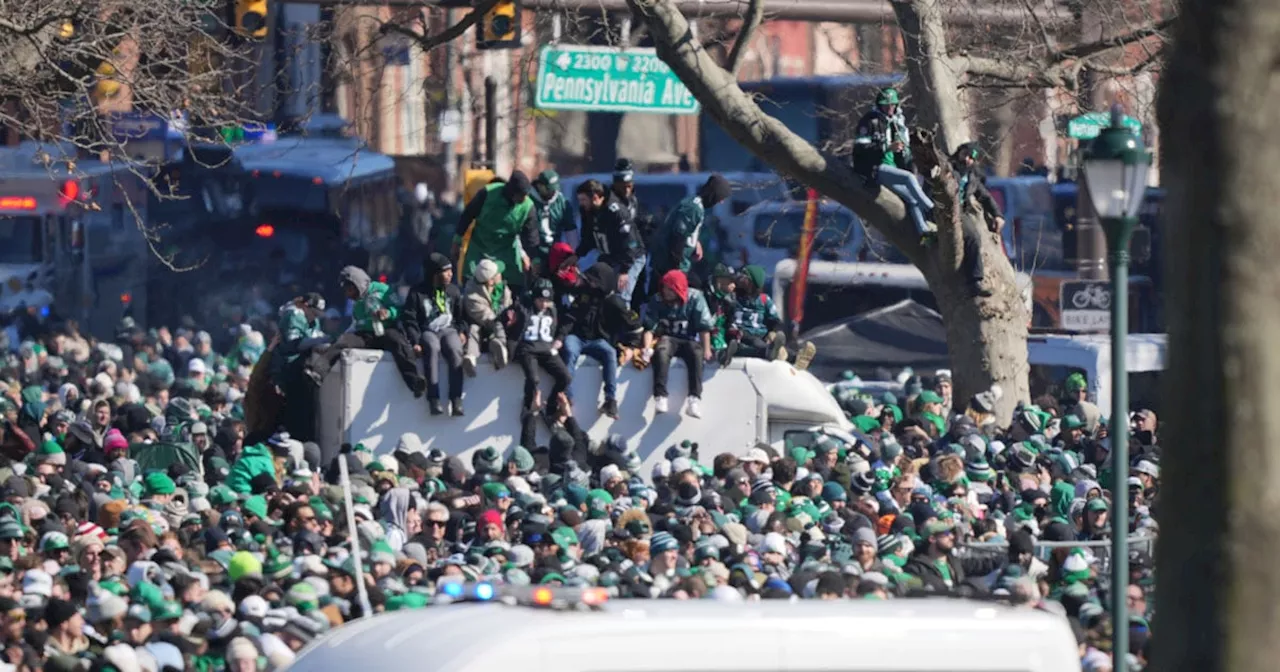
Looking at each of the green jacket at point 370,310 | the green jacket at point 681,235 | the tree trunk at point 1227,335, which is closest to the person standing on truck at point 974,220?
the green jacket at point 681,235

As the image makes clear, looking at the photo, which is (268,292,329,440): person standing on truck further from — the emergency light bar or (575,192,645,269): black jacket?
the emergency light bar

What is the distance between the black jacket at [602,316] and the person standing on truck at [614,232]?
22 centimetres

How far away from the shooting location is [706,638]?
6.88 m

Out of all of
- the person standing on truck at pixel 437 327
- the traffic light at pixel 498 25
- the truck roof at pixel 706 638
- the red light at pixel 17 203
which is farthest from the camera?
the red light at pixel 17 203

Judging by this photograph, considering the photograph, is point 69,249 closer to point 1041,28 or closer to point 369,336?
point 369,336

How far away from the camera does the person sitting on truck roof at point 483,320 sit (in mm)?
18094

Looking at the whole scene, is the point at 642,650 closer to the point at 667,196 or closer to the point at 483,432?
the point at 483,432

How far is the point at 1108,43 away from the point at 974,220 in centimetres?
203

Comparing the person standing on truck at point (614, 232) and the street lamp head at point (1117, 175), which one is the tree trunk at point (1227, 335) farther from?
the person standing on truck at point (614, 232)

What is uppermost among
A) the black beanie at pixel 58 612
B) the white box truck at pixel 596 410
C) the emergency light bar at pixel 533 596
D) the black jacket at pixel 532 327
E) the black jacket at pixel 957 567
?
the black jacket at pixel 532 327

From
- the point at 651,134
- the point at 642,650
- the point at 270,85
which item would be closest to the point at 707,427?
the point at 270,85

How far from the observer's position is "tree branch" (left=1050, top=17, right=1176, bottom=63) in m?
19.2

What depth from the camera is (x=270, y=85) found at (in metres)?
19.1

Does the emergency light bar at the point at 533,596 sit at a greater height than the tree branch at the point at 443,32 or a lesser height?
lesser
